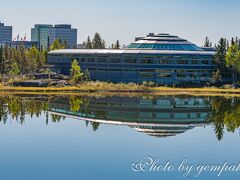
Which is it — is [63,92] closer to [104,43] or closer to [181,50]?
[181,50]

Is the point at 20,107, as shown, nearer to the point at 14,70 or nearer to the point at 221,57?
the point at 14,70

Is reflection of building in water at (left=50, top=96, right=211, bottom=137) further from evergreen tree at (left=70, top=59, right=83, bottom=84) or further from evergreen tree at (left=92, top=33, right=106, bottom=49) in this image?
evergreen tree at (left=92, top=33, right=106, bottom=49)

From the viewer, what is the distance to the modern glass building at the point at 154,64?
11675cm

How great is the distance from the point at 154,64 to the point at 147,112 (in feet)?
152

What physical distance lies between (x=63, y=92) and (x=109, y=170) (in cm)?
6642

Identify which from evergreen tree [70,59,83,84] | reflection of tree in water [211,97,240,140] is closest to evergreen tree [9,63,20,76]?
evergreen tree [70,59,83,84]

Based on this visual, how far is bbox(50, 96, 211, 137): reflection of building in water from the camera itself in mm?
59619

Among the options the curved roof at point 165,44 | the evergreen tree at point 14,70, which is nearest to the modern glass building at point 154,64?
the curved roof at point 165,44

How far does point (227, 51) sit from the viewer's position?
12075 centimetres

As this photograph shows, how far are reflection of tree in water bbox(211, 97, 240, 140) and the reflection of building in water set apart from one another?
1.26m

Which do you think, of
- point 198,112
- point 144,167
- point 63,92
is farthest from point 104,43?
point 144,167

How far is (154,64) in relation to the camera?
384 ft

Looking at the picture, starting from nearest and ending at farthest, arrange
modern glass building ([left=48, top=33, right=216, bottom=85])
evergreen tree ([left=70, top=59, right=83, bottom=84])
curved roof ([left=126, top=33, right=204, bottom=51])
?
evergreen tree ([left=70, top=59, right=83, bottom=84]) < modern glass building ([left=48, top=33, right=216, bottom=85]) < curved roof ([left=126, top=33, right=204, bottom=51])

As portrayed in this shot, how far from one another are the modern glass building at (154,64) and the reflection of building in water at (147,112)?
2502 centimetres
